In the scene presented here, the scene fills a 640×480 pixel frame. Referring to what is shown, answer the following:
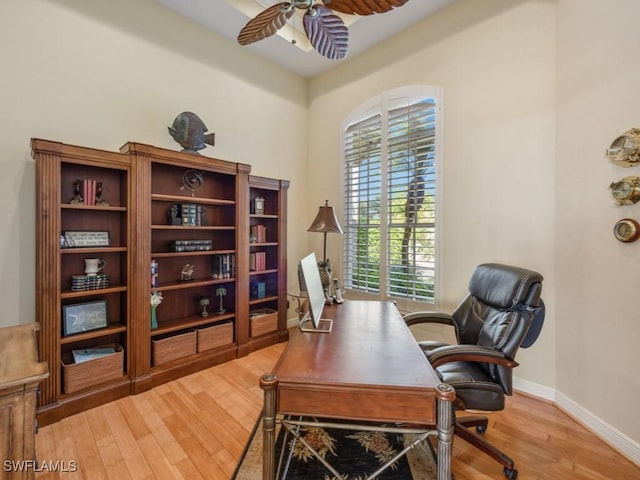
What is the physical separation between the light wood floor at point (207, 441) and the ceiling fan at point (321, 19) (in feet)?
8.45

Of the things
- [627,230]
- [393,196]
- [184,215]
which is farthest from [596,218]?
[184,215]

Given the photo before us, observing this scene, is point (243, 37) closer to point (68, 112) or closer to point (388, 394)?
point (68, 112)

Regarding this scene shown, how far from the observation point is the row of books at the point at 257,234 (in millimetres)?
3291

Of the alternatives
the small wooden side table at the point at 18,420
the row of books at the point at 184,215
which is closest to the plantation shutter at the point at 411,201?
the row of books at the point at 184,215

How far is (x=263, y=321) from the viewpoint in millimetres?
3182

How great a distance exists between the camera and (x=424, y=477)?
150 centimetres

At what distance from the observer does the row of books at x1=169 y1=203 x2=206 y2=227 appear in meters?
2.68

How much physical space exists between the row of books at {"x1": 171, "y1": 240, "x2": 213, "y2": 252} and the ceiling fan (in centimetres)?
176

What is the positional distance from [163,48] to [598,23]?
347 centimetres

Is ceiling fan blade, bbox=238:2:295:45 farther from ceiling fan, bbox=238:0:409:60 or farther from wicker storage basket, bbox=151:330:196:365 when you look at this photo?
wicker storage basket, bbox=151:330:196:365

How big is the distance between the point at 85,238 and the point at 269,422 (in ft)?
6.92

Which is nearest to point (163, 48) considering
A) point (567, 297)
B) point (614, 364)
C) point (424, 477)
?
point (424, 477)

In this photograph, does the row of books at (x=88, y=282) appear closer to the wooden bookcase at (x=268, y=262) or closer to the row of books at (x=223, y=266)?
the row of books at (x=223, y=266)

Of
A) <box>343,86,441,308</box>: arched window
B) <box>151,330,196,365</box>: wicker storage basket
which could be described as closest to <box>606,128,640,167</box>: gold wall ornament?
<box>343,86,441,308</box>: arched window
